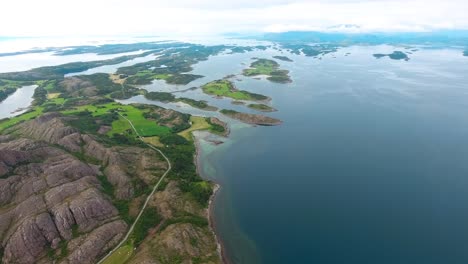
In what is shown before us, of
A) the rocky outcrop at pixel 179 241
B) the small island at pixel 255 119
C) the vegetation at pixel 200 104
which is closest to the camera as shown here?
the rocky outcrop at pixel 179 241

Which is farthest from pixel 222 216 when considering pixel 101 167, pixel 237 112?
pixel 237 112

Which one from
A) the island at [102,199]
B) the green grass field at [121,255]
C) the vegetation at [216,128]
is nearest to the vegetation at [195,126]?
the vegetation at [216,128]

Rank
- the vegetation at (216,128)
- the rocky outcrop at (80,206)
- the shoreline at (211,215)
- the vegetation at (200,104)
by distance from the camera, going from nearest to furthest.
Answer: the rocky outcrop at (80,206) < the shoreline at (211,215) < the vegetation at (216,128) < the vegetation at (200,104)

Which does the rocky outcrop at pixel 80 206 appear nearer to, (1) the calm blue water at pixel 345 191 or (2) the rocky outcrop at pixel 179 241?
(2) the rocky outcrop at pixel 179 241

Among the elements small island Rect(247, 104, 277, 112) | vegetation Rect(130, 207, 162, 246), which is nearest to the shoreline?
vegetation Rect(130, 207, 162, 246)

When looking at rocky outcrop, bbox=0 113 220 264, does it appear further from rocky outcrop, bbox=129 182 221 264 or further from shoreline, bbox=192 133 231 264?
shoreline, bbox=192 133 231 264

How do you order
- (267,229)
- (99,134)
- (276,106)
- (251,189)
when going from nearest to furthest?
(267,229), (251,189), (99,134), (276,106)

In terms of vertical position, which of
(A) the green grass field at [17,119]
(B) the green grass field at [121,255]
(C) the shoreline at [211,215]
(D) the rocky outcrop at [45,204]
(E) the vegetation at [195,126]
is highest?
(D) the rocky outcrop at [45,204]

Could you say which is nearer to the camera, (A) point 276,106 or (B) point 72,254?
(B) point 72,254

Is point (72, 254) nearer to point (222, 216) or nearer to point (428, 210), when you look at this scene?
point (222, 216)
